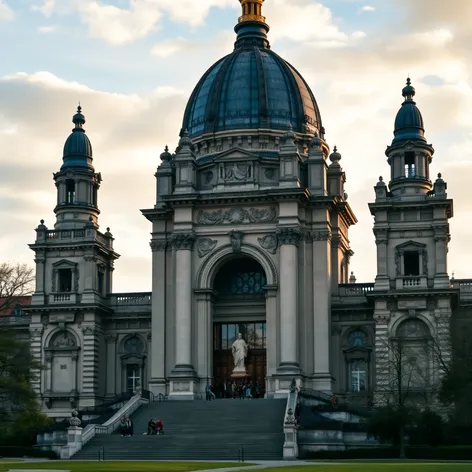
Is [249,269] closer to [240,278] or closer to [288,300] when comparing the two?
[240,278]

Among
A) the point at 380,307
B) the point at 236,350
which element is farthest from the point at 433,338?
the point at 236,350

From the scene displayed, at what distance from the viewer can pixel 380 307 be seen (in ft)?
292

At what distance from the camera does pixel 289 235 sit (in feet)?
294

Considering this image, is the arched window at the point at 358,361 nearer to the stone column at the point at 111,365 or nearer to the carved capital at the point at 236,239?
the carved capital at the point at 236,239

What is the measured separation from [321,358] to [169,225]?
1602 centimetres

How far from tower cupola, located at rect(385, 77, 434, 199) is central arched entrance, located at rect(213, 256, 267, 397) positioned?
12.8 metres

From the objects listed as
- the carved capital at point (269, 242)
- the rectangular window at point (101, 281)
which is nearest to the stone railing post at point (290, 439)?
the carved capital at point (269, 242)

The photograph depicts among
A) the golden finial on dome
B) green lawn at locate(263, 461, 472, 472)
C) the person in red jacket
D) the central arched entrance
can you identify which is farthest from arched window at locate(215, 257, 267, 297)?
green lawn at locate(263, 461, 472, 472)

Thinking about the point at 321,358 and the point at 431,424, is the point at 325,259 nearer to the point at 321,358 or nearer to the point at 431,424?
the point at 321,358

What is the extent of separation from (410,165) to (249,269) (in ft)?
48.8

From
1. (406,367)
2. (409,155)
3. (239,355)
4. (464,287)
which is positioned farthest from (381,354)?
(409,155)

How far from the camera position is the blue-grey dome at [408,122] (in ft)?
308

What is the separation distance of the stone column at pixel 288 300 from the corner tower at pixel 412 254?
599 centimetres

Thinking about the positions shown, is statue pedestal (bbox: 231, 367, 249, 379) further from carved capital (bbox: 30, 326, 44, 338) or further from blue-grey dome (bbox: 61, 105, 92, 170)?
blue-grey dome (bbox: 61, 105, 92, 170)
